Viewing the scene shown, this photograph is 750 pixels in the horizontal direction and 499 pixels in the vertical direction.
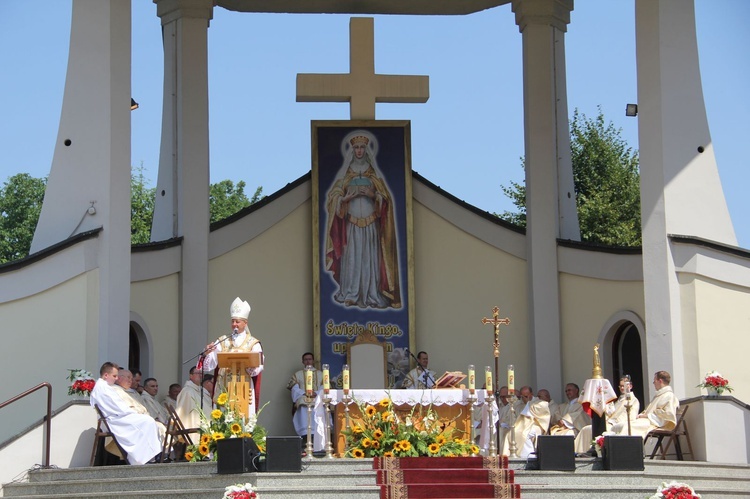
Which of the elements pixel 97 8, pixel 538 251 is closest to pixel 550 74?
pixel 538 251

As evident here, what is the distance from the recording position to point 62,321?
1648cm

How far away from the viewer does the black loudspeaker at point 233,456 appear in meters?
13.3

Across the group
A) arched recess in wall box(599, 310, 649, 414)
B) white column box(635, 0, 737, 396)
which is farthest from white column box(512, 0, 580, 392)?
white column box(635, 0, 737, 396)

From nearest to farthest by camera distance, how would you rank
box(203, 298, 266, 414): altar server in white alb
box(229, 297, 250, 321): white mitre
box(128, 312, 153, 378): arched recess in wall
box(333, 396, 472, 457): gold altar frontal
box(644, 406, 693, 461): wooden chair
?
1. box(203, 298, 266, 414): altar server in white alb
2. box(229, 297, 250, 321): white mitre
3. box(644, 406, 693, 461): wooden chair
4. box(333, 396, 472, 457): gold altar frontal
5. box(128, 312, 153, 378): arched recess in wall

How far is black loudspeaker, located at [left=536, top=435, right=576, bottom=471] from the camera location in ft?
45.3

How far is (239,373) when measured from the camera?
15.0m

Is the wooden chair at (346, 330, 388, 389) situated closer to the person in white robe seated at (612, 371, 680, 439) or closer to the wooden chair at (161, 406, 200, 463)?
the wooden chair at (161, 406, 200, 463)

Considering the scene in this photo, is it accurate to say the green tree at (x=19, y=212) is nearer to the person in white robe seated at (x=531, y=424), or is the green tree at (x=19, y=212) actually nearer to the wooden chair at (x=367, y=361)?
the wooden chair at (x=367, y=361)

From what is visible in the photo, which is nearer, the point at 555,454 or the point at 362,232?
the point at 555,454

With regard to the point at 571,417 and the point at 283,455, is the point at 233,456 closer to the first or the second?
the point at 283,455

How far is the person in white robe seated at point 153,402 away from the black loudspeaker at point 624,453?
564 cm

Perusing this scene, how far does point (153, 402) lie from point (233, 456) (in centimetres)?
402

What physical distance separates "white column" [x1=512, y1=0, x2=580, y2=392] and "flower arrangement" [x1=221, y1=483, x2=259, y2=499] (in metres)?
7.99

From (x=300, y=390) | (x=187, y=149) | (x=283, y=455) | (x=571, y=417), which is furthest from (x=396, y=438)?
(x=187, y=149)
